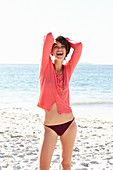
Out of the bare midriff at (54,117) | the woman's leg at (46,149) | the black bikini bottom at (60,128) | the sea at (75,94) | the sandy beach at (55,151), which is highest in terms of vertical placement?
the bare midriff at (54,117)

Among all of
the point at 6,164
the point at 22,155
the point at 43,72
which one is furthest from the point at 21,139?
the point at 43,72

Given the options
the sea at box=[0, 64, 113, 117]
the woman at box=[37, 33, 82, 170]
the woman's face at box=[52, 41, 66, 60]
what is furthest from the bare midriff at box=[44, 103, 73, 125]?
the sea at box=[0, 64, 113, 117]

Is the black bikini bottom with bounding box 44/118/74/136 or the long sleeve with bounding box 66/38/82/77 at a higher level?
the long sleeve with bounding box 66/38/82/77

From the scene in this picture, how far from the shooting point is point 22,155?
4.52m

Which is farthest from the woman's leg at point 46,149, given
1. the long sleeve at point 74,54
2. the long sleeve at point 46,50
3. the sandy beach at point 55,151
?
the sandy beach at point 55,151

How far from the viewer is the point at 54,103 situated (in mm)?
2670

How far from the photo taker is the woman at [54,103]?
Result: 101 inches

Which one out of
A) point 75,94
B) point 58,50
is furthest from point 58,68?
point 75,94

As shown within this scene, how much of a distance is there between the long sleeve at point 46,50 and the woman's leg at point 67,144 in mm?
715

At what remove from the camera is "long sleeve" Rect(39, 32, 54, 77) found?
A: 102 inches

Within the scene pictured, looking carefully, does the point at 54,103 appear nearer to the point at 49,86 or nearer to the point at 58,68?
the point at 49,86

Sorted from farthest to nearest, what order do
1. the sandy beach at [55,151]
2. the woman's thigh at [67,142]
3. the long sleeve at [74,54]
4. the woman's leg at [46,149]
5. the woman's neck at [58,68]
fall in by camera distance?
the sandy beach at [55,151], the long sleeve at [74,54], the woman's neck at [58,68], the woman's thigh at [67,142], the woman's leg at [46,149]

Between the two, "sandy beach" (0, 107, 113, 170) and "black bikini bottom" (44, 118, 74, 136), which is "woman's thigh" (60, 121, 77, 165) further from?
"sandy beach" (0, 107, 113, 170)

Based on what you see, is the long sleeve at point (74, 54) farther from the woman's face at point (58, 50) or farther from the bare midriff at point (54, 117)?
the bare midriff at point (54, 117)
